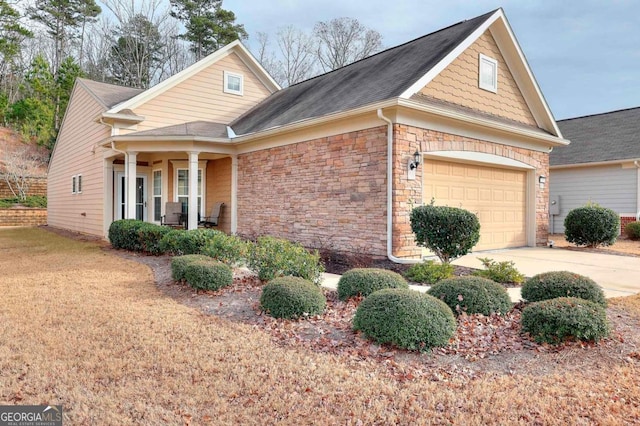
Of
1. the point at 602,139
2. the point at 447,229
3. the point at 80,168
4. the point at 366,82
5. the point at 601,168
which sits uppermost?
the point at 366,82

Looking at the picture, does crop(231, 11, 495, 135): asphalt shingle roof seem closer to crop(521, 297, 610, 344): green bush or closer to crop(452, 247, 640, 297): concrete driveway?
crop(452, 247, 640, 297): concrete driveway

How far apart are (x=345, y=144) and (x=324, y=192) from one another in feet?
4.08

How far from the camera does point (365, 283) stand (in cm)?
567

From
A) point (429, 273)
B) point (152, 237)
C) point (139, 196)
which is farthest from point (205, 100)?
point (429, 273)

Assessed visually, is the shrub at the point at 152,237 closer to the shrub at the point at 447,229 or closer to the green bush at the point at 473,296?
the shrub at the point at 447,229

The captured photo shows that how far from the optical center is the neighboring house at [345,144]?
863 cm

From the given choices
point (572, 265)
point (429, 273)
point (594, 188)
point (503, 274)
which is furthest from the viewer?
point (594, 188)

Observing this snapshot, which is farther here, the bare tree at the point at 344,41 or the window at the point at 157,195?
the bare tree at the point at 344,41

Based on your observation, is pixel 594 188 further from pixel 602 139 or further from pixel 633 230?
pixel 633 230

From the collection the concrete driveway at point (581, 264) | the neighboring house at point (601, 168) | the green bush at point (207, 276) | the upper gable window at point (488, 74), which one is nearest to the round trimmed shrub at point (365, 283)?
the green bush at point (207, 276)

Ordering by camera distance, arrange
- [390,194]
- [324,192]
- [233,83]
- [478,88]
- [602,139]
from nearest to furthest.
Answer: [390,194] → [324,192] → [478,88] → [233,83] → [602,139]

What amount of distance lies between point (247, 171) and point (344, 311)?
26.9ft

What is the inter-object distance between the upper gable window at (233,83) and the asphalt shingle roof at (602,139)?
44.0ft

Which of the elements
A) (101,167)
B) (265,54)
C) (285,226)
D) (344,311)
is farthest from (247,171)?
(265,54)
